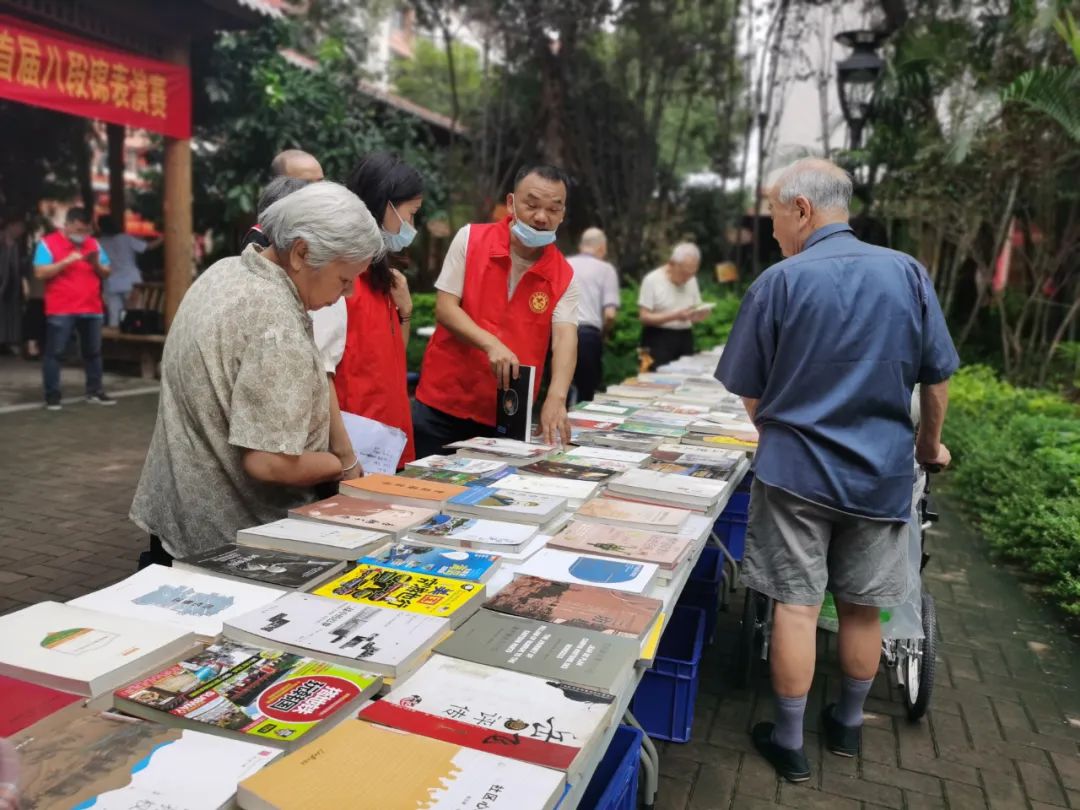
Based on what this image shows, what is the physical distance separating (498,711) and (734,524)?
7.67 feet

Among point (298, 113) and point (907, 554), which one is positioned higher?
point (298, 113)

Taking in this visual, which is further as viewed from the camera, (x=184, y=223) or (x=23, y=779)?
(x=184, y=223)

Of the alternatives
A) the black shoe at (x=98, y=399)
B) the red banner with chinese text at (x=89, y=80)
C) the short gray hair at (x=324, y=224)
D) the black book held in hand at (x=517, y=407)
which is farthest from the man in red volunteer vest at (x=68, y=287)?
the short gray hair at (x=324, y=224)

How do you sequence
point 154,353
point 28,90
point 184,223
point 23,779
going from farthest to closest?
point 154,353 → point 184,223 → point 28,90 → point 23,779

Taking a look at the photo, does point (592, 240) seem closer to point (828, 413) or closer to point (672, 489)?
point (672, 489)

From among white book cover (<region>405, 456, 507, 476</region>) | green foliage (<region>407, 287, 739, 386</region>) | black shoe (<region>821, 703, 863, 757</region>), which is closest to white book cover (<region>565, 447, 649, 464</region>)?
white book cover (<region>405, 456, 507, 476</region>)

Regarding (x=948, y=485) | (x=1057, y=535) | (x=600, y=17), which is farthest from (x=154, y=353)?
(x=1057, y=535)

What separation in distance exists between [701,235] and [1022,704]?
40.9 ft

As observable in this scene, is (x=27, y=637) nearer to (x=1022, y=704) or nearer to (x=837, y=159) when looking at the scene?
(x=1022, y=704)

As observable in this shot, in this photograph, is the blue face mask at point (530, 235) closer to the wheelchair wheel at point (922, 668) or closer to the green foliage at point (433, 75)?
the wheelchair wheel at point (922, 668)

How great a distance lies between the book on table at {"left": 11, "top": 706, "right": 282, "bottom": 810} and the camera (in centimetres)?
97

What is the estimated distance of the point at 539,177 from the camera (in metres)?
2.84

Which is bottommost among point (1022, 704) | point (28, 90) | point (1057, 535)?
point (1022, 704)

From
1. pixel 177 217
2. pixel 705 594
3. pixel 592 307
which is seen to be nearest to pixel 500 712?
pixel 705 594
